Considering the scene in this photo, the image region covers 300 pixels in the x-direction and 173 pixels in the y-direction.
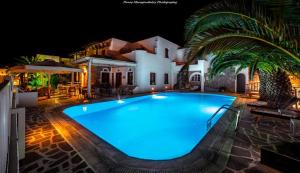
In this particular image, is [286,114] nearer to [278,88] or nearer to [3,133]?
[278,88]

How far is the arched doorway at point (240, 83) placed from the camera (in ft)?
57.2

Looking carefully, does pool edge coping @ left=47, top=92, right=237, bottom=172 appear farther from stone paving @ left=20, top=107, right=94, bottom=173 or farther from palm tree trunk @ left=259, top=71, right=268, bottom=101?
palm tree trunk @ left=259, top=71, right=268, bottom=101

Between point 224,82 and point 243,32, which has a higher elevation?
point 243,32

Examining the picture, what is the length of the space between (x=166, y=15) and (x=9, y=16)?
19113mm

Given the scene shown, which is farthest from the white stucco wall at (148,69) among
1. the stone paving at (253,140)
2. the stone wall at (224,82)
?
the stone paving at (253,140)

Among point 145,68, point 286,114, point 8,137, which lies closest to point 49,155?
point 8,137

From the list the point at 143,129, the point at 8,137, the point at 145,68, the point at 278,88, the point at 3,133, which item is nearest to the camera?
the point at 3,133

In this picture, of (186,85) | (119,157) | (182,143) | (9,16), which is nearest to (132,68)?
(186,85)

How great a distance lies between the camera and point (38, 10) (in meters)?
14.0

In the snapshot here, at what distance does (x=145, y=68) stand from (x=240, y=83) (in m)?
12.1

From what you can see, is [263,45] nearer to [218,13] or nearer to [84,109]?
[218,13]

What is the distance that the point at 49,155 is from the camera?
11.0ft

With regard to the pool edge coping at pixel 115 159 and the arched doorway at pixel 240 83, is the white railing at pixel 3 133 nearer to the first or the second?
the pool edge coping at pixel 115 159

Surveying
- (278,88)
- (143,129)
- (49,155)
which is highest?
(278,88)
